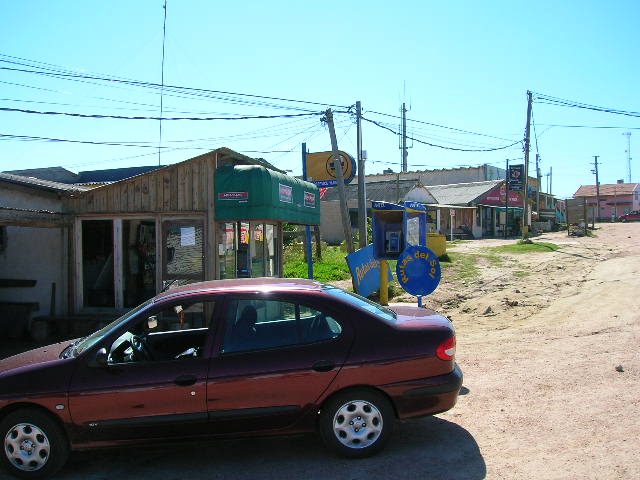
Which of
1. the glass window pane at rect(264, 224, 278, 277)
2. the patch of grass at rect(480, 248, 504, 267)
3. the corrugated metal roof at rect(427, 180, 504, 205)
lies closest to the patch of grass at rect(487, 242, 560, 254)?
the patch of grass at rect(480, 248, 504, 267)

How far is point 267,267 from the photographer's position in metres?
11.6

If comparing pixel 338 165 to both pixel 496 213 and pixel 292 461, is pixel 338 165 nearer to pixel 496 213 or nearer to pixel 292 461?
pixel 292 461

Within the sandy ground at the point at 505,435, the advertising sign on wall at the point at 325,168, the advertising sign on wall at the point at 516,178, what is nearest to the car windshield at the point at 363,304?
the sandy ground at the point at 505,435

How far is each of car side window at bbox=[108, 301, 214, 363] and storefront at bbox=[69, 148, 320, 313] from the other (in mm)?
4004

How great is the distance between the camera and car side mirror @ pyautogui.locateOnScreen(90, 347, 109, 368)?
4484 mm

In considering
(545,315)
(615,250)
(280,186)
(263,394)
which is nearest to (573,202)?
(615,250)

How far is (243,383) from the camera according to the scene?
14.7ft

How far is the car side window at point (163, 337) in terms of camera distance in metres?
4.70

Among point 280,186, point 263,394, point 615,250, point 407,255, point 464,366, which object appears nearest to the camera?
point 263,394

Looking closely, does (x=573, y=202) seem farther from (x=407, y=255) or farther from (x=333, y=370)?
(x=333, y=370)

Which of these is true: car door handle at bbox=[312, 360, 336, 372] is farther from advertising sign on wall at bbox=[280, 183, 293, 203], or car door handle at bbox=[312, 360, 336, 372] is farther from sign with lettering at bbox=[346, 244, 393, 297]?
sign with lettering at bbox=[346, 244, 393, 297]

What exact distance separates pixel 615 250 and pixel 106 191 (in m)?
23.0

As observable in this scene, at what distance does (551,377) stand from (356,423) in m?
3.09

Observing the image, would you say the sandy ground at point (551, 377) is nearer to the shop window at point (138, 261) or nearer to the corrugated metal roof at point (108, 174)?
the shop window at point (138, 261)
